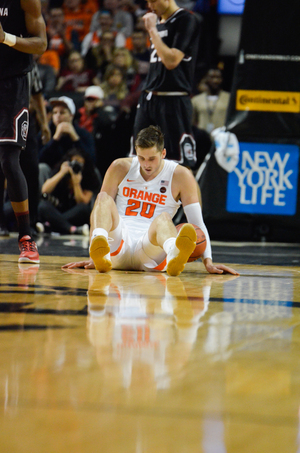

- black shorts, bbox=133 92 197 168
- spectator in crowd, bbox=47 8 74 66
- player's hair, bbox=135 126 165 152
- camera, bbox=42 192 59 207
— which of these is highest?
spectator in crowd, bbox=47 8 74 66

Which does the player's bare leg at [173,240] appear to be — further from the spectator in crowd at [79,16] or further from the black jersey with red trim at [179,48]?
the spectator in crowd at [79,16]

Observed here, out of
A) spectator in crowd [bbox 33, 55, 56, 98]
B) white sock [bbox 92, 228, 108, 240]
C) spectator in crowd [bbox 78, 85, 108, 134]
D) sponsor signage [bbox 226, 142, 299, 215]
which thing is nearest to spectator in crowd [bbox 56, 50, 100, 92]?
spectator in crowd [bbox 33, 55, 56, 98]

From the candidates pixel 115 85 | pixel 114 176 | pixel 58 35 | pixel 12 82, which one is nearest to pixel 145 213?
pixel 114 176

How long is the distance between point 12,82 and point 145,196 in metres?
1.02

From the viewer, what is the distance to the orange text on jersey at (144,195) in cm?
330

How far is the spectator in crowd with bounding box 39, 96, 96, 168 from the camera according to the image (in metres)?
6.33

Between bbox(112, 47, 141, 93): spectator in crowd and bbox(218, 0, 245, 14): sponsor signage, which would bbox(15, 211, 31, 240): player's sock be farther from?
bbox(218, 0, 245, 14): sponsor signage

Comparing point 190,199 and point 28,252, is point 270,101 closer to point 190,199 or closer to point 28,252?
point 190,199

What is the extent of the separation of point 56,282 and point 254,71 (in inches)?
145

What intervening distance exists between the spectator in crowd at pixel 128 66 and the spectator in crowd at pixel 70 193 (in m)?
1.72

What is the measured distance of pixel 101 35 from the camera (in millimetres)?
8242

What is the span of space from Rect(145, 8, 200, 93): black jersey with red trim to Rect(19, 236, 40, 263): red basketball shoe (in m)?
1.67

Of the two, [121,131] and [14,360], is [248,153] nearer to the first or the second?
[121,131]

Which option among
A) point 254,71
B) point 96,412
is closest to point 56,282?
point 96,412
